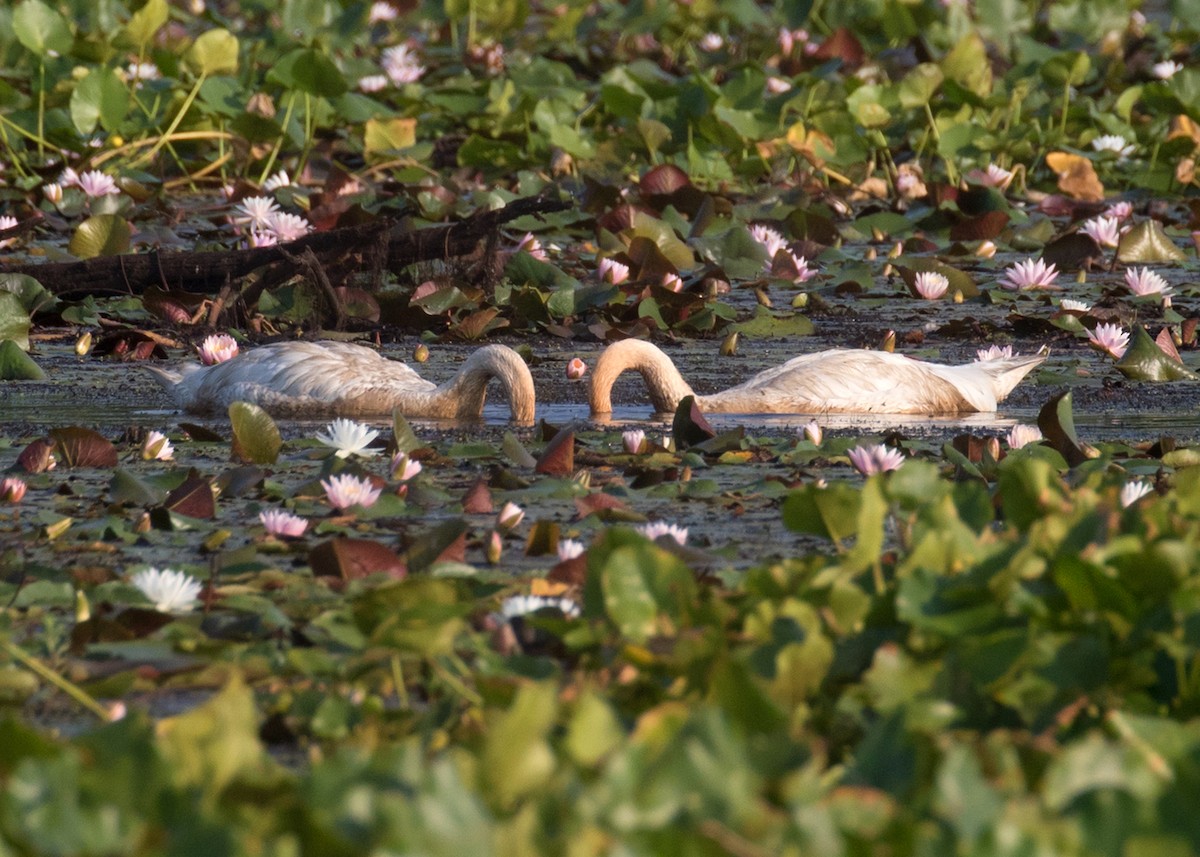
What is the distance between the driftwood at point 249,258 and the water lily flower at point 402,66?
4.86 metres

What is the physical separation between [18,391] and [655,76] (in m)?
7.09

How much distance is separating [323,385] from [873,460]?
319 centimetres

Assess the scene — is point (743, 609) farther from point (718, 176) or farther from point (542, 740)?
point (718, 176)

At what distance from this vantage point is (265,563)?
158 inches

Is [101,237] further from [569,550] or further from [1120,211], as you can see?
[569,550]

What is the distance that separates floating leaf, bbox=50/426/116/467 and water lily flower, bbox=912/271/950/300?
4618 millimetres

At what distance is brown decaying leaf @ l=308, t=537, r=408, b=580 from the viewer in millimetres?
3811

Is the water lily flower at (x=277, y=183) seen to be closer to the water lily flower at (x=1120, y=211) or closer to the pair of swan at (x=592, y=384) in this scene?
the pair of swan at (x=592, y=384)

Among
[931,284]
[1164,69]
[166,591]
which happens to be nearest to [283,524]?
[166,591]

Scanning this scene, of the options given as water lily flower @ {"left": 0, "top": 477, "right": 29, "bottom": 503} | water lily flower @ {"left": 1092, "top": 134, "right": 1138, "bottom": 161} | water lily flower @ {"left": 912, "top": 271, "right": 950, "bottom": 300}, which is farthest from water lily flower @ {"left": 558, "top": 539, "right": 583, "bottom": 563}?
water lily flower @ {"left": 1092, "top": 134, "right": 1138, "bottom": 161}

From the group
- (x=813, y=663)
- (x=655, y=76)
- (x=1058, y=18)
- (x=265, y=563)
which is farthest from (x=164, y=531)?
(x=1058, y=18)

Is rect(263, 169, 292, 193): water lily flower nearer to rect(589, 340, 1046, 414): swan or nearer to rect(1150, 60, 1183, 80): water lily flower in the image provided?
rect(589, 340, 1046, 414): swan

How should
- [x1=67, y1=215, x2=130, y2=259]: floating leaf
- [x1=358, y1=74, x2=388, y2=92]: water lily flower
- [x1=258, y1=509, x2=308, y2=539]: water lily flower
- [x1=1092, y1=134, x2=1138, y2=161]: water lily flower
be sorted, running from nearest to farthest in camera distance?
[x1=258, y1=509, x2=308, y2=539]: water lily flower → [x1=67, y1=215, x2=130, y2=259]: floating leaf → [x1=1092, y1=134, x2=1138, y2=161]: water lily flower → [x1=358, y1=74, x2=388, y2=92]: water lily flower

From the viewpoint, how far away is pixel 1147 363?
7387 mm
